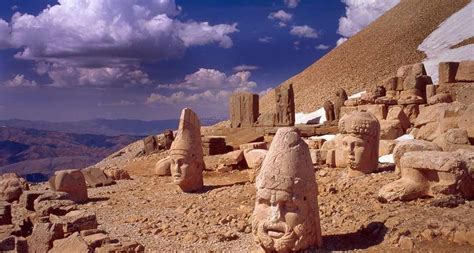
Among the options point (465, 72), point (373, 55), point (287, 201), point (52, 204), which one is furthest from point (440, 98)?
point (373, 55)

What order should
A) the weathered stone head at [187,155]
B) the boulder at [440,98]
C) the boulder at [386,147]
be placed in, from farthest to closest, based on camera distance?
the boulder at [440,98] → the boulder at [386,147] → the weathered stone head at [187,155]

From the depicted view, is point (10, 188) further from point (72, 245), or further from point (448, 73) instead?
point (448, 73)

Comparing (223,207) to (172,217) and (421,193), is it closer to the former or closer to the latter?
(172,217)

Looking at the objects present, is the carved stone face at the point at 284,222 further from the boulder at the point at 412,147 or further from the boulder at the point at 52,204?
the boulder at the point at 52,204

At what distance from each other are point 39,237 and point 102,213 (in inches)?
145

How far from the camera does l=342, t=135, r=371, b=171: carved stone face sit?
468 inches

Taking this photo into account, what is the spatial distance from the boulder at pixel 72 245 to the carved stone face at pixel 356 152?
677 centimetres

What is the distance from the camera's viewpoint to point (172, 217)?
1087cm

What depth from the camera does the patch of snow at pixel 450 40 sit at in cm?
3694

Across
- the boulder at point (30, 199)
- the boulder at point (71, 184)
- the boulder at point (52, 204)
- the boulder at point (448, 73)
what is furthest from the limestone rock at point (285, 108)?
the boulder at point (52, 204)

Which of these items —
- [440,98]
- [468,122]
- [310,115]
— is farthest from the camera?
[310,115]

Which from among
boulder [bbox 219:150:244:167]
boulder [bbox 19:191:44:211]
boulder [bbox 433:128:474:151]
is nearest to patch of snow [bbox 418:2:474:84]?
boulder [bbox 219:150:244:167]

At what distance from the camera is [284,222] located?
714cm

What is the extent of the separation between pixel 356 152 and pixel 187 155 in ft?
14.1
